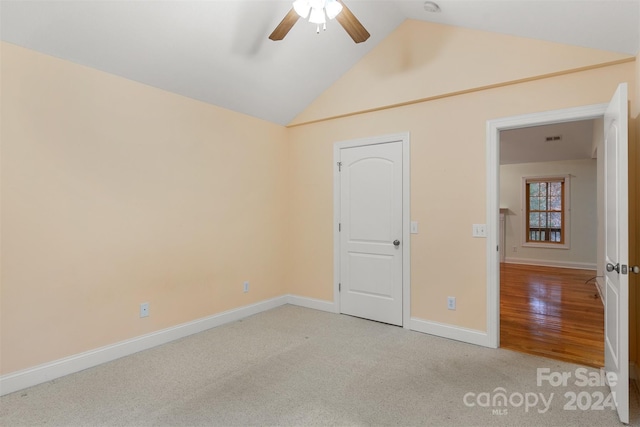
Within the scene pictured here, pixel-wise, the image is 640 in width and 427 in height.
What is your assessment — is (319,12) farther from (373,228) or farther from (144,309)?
(144,309)

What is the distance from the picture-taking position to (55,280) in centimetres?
245

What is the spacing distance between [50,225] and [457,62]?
3.66 meters

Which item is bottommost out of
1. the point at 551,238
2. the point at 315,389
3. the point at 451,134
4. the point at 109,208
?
the point at 315,389

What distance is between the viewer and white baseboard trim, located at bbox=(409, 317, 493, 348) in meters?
3.02

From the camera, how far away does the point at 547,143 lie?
5.83m

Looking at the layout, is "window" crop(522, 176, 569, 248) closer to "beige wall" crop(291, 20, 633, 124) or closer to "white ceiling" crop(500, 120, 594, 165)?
"white ceiling" crop(500, 120, 594, 165)

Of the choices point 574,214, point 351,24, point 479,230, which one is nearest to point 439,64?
point 351,24

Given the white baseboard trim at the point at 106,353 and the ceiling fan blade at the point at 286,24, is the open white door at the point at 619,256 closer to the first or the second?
the ceiling fan blade at the point at 286,24

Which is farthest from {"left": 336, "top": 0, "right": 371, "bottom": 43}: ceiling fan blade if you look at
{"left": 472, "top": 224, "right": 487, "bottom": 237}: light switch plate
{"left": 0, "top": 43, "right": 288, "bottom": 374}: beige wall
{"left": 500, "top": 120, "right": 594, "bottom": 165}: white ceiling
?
{"left": 500, "top": 120, "right": 594, "bottom": 165}: white ceiling

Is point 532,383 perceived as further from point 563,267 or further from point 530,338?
point 563,267

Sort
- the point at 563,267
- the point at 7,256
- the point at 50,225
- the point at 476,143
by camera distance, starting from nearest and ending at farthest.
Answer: the point at 7,256 < the point at 50,225 < the point at 476,143 < the point at 563,267

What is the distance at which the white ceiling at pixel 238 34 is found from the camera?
2.21 meters

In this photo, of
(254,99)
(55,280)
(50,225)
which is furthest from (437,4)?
(55,280)

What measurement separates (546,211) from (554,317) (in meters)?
4.60
